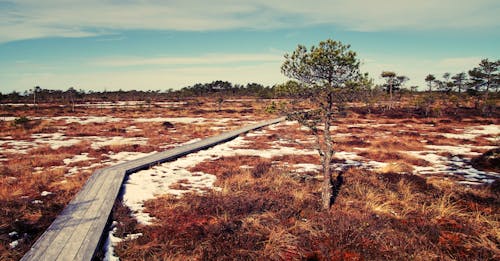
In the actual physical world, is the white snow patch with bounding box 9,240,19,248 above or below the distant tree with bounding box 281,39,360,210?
below

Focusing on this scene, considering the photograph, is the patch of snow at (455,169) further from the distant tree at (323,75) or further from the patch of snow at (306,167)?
the distant tree at (323,75)

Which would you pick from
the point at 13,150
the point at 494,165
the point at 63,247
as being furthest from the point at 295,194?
the point at 13,150

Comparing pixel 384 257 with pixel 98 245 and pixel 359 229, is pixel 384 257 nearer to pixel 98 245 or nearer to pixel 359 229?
pixel 359 229

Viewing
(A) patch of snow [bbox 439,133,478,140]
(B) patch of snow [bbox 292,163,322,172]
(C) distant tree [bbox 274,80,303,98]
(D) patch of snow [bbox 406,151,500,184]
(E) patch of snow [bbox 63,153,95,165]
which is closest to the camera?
(C) distant tree [bbox 274,80,303,98]

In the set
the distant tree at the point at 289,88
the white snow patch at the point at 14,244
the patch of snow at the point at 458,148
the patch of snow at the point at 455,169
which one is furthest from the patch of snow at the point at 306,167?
the white snow patch at the point at 14,244

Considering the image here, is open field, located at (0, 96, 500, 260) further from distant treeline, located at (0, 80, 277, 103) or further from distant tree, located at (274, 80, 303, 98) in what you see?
distant treeline, located at (0, 80, 277, 103)

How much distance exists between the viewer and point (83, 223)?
267 inches

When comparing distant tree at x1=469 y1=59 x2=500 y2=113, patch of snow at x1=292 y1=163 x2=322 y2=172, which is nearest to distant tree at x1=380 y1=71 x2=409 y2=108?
distant tree at x1=469 y1=59 x2=500 y2=113

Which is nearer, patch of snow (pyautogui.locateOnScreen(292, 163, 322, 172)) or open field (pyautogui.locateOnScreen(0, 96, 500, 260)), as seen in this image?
open field (pyautogui.locateOnScreen(0, 96, 500, 260))

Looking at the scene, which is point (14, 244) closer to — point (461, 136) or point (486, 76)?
point (461, 136)

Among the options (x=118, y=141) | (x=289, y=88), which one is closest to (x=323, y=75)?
(x=289, y=88)

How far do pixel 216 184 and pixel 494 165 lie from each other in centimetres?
1264

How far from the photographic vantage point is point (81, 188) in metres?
9.48

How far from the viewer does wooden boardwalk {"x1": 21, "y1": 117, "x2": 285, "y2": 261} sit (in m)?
5.52
